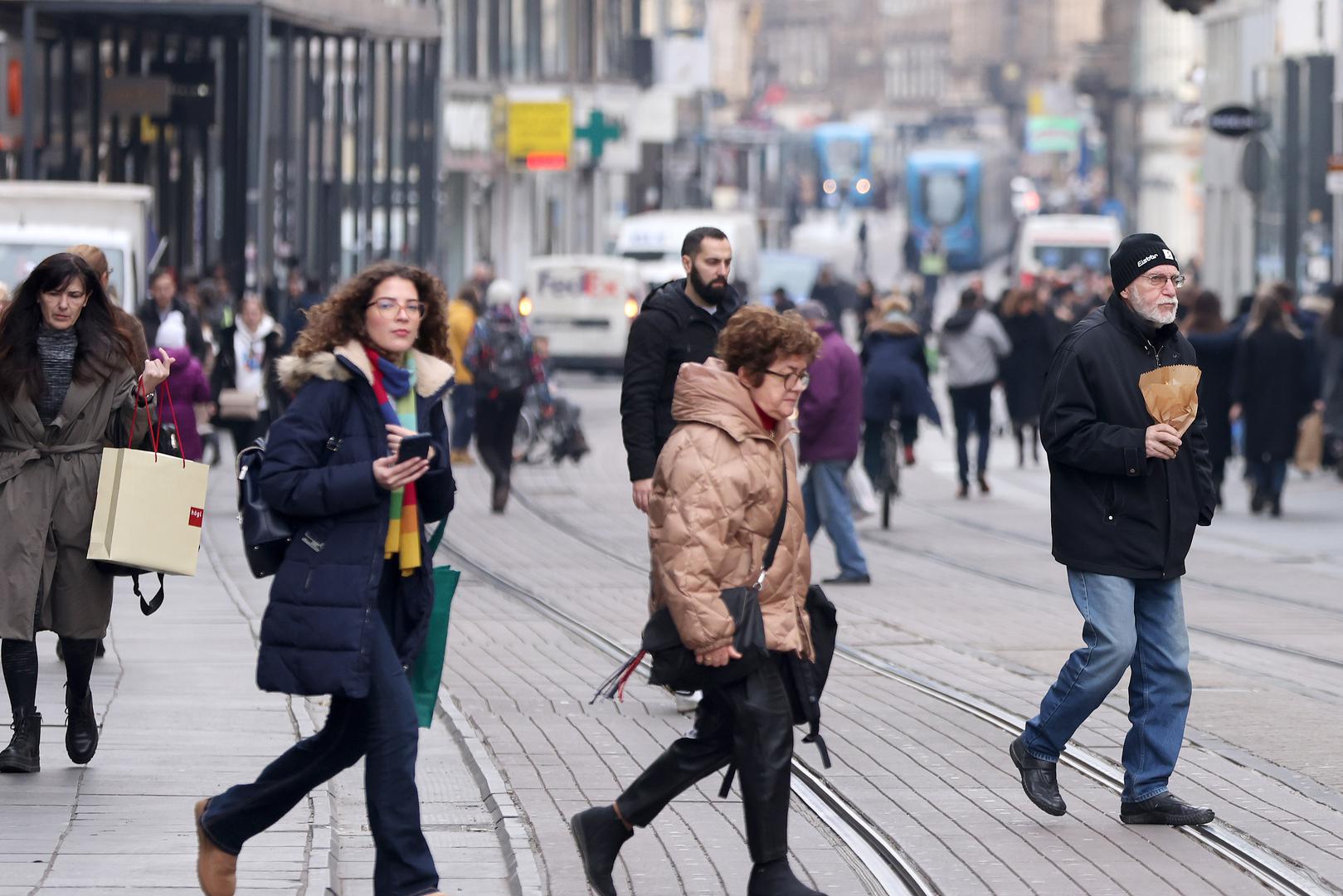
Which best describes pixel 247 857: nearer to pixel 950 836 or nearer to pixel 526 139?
pixel 950 836

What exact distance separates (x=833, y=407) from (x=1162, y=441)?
7.25m

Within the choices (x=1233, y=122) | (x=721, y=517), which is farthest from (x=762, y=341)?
(x=1233, y=122)

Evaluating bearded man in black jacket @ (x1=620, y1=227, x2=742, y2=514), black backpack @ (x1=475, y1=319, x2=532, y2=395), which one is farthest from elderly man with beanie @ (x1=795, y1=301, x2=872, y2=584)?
black backpack @ (x1=475, y1=319, x2=532, y2=395)

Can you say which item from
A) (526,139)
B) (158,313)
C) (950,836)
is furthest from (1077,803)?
(526,139)

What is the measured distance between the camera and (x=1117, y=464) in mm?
7609

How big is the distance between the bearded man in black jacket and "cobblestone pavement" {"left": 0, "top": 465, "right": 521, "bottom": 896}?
4.07ft

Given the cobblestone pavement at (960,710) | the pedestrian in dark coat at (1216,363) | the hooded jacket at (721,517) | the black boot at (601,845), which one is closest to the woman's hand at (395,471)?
→ the hooded jacket at (721,517)

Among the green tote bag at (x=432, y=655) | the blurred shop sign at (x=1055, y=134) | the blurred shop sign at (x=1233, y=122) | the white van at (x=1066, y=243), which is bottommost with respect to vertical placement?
the green tote bag at (x=432, y=655)

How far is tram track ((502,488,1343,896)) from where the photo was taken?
7094mm

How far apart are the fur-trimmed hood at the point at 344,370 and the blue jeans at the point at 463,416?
17.9 m

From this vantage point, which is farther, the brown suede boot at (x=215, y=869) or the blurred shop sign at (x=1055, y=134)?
the blurred shop sign at (x=1055, y=134)

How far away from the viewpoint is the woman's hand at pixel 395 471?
6.06 meters

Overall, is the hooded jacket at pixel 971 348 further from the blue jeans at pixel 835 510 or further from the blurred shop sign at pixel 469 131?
the blurred shop sign at pixel 469 131

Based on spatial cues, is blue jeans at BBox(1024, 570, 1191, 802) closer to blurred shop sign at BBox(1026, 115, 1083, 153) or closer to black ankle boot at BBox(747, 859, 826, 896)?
black ankle boot at BBox(747, 859, 826, 896)
